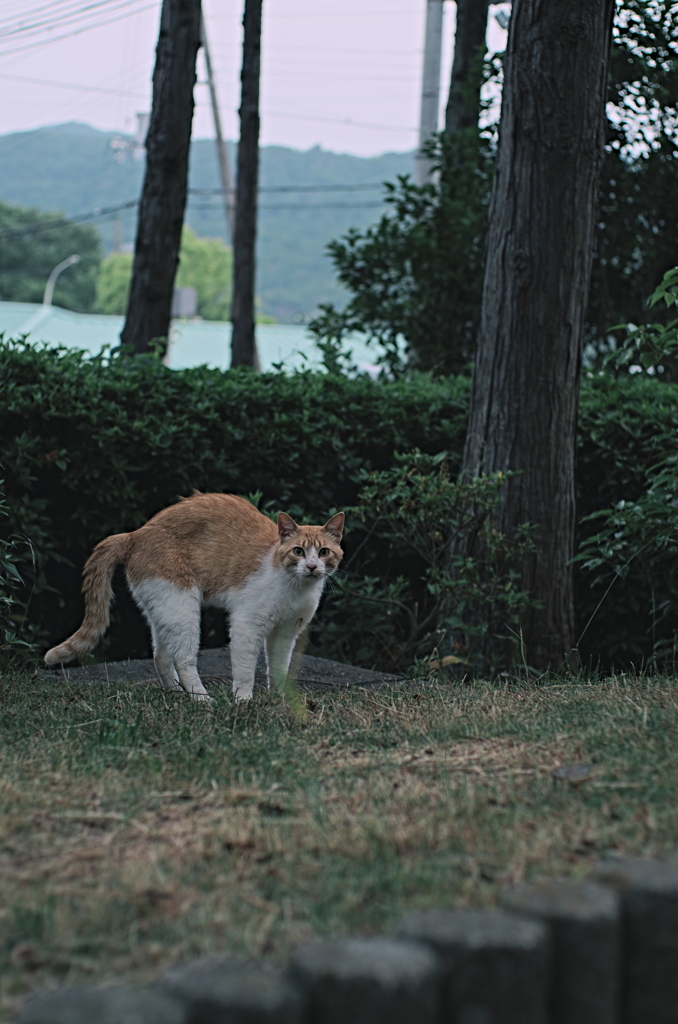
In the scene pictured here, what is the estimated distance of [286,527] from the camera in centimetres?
471

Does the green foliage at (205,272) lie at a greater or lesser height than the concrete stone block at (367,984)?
greater

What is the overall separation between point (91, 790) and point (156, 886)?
2.72 ft

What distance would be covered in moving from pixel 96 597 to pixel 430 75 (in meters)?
16.4

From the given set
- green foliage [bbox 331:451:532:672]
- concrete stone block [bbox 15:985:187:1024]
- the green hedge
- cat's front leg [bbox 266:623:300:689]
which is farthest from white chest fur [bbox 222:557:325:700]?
concrete stone block [bbox 15:985:187:1024]

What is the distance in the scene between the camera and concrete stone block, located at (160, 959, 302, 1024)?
1854 mm

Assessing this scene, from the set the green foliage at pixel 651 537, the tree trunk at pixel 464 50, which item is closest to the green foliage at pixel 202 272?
the tree trunk at pixel 464 50

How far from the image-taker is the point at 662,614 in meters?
5.71

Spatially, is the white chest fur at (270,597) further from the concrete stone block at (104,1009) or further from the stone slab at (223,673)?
the concrete stone block at (104,1009)

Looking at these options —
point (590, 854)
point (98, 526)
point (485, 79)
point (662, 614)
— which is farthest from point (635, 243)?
point (590, 854)

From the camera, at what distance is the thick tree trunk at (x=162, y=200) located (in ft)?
28.2

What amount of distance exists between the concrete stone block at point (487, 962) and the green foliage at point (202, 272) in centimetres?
7651

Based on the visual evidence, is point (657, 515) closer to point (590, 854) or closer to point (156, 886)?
point (590, 854)

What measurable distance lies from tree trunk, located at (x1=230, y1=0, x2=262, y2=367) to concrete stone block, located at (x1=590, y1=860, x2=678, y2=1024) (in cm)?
1042

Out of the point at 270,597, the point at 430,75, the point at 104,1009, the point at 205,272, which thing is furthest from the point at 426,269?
the point at 205,272
